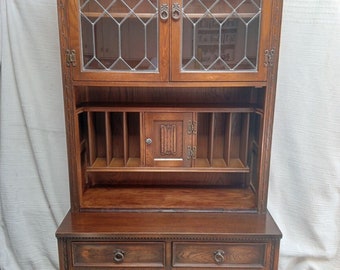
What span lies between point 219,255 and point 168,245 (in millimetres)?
211

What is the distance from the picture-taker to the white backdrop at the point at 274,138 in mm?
1550

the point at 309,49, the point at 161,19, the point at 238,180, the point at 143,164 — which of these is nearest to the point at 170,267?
the point at 143,164

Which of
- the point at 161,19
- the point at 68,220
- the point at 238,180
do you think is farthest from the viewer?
the point at 238,180

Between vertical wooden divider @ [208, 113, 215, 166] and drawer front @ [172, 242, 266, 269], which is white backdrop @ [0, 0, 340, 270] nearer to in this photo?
vertical wooden divider @ [208, 113, 215, 166]

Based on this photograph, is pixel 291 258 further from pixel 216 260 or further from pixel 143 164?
pixel 143 164

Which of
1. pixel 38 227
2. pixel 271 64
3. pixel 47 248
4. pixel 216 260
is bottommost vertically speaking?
pixel 47 248

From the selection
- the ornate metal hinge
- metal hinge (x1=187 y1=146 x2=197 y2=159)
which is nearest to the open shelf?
metal hinge (x1=187 y1=146 x2=197 y2=159)

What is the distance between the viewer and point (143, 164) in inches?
57.9

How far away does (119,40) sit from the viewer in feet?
4.18

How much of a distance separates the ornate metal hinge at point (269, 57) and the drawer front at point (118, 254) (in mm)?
841

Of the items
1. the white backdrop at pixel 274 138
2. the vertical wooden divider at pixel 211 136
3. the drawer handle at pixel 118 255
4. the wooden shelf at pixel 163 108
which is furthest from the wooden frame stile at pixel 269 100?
the drawer handle at pixel 118 255

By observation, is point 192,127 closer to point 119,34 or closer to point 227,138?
point 227,138

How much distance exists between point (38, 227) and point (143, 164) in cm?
80

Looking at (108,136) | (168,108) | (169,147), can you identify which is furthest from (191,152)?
(108,136)
